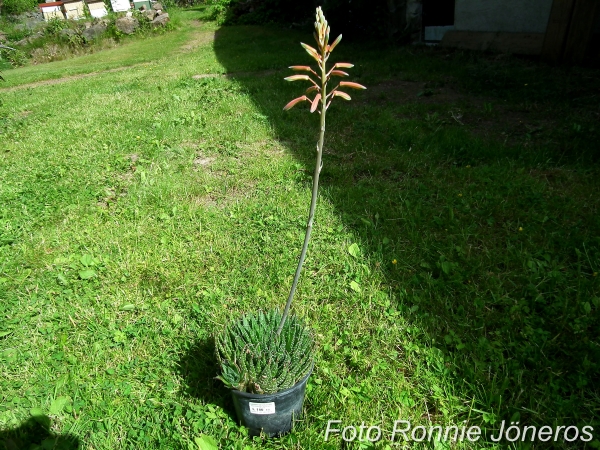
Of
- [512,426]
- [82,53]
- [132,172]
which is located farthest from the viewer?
[82,53]

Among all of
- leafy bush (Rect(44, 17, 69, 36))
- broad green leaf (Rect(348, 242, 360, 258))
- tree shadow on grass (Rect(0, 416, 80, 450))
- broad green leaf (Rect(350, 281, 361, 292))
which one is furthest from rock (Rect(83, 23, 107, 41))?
tree shadow on grass (Rect(0, 416, 80, 450))

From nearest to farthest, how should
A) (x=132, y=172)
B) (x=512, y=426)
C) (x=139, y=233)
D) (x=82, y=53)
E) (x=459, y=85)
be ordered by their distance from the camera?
(x=512, y=426) → (x=139, y=233) → (x=132, y=172) → (x=459, y=85) → (x=82, y=53)

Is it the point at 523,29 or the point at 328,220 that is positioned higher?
the point at 523,29

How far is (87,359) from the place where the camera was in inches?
97.2

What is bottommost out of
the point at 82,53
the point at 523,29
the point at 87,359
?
the point at 82,53

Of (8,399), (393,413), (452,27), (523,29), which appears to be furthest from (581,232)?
(452,27)

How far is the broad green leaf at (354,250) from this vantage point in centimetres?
319

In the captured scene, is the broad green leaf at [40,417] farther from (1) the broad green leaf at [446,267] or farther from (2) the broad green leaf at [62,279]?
(1) the broad green leaf at [446,267]

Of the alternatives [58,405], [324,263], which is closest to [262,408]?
[58,405]

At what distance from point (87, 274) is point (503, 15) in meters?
8.61

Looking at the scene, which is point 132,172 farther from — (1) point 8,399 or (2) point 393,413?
(2) point 393,413

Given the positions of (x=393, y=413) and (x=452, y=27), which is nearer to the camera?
(x=393, y=413)

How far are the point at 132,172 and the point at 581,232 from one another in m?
4.41

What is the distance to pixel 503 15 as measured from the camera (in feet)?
26.1
